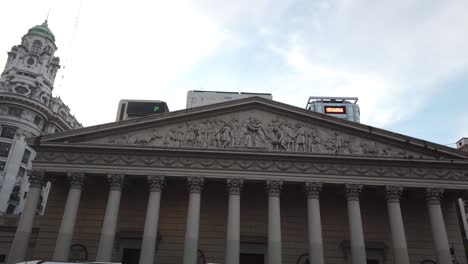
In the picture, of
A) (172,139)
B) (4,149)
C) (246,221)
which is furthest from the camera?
(4,149)

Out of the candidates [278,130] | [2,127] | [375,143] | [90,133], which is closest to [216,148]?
[278,130]

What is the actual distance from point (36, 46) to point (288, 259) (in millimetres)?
53249

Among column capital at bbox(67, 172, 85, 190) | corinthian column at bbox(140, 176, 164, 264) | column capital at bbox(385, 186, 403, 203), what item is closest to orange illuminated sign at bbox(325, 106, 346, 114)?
column capital at bbox(385, 186, 403, 203)

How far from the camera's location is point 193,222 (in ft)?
67.2

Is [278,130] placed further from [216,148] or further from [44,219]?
[44,219]

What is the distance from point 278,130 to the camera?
23.3m

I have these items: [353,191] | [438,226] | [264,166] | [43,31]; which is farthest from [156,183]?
[43,31]

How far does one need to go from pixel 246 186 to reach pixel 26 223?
13254mm

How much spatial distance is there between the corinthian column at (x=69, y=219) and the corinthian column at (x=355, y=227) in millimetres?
15902

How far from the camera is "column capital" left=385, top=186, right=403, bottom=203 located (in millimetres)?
21500

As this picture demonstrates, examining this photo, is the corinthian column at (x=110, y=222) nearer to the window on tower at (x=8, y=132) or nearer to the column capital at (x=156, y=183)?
the column capital at (x=156, y=183)

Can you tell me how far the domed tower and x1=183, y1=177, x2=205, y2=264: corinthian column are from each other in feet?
108

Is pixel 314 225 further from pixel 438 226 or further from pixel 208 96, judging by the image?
pixel 208 96

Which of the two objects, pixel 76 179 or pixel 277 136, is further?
pixel 277 136
